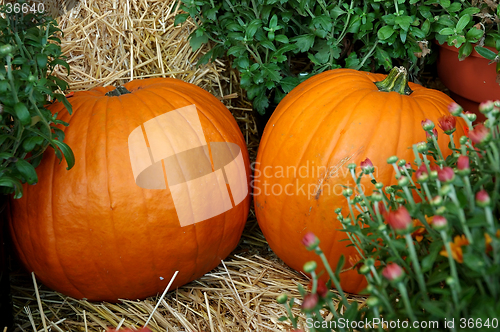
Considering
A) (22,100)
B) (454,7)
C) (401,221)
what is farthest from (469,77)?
(22,100)

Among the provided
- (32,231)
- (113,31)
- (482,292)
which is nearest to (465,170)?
(482,292)

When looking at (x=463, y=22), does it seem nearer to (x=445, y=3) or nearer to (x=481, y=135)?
(x=445, y=3)

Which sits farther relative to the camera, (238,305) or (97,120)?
(238,305)

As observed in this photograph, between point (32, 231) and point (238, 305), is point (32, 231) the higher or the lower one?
the higher one

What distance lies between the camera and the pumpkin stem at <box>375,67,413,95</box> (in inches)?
49.8

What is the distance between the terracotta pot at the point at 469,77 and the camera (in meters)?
1.41

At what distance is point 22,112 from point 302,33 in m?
1.04

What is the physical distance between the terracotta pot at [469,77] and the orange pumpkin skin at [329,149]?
0.76 feet

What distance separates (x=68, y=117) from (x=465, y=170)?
1063mm

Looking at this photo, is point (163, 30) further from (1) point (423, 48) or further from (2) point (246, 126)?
(1) point (423, 48)

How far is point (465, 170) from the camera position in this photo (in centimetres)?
56

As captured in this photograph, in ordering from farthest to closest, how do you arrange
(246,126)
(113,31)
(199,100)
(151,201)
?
(246,126) → (113,31) → (199,100) → (151,201)

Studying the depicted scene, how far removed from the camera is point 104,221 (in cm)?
116

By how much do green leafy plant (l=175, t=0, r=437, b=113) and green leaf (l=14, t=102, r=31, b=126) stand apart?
0.77 m
